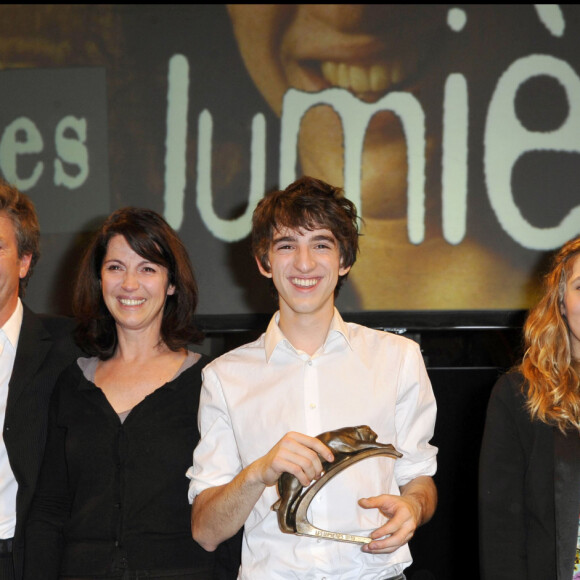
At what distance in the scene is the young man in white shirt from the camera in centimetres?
200

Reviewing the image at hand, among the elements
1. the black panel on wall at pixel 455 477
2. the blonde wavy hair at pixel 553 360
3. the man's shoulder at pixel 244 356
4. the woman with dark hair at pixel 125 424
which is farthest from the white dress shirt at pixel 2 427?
the black panel on wall at pixel 455 477

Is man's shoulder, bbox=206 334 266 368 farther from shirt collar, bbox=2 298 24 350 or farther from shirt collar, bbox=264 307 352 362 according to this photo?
shirt collar, bbox=2 298 24 350

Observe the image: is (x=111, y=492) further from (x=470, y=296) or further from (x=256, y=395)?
(x=470, y=296)

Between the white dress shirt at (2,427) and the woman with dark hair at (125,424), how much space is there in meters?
0.12

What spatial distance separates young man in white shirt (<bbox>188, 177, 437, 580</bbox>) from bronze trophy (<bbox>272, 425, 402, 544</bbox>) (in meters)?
0.05

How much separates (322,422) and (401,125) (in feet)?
7.72

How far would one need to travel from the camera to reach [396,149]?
4102 millimetres

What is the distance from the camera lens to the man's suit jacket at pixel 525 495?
2068mm

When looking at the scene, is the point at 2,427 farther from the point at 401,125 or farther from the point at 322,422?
the point at 401,125

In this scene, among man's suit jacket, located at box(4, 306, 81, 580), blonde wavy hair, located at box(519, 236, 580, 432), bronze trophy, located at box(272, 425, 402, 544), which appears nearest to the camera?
bronze trophy, located at box(272, 425, 402, 544)

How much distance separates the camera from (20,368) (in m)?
2.52

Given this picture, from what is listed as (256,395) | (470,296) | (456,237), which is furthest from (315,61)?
(256,395)

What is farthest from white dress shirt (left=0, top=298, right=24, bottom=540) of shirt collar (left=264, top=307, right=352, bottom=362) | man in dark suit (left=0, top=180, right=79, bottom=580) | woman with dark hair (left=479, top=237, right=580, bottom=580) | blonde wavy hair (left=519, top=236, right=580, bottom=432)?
blonde wavy hair (left=519, top=236, right=580, bottom=432)

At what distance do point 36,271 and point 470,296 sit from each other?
2.18m
